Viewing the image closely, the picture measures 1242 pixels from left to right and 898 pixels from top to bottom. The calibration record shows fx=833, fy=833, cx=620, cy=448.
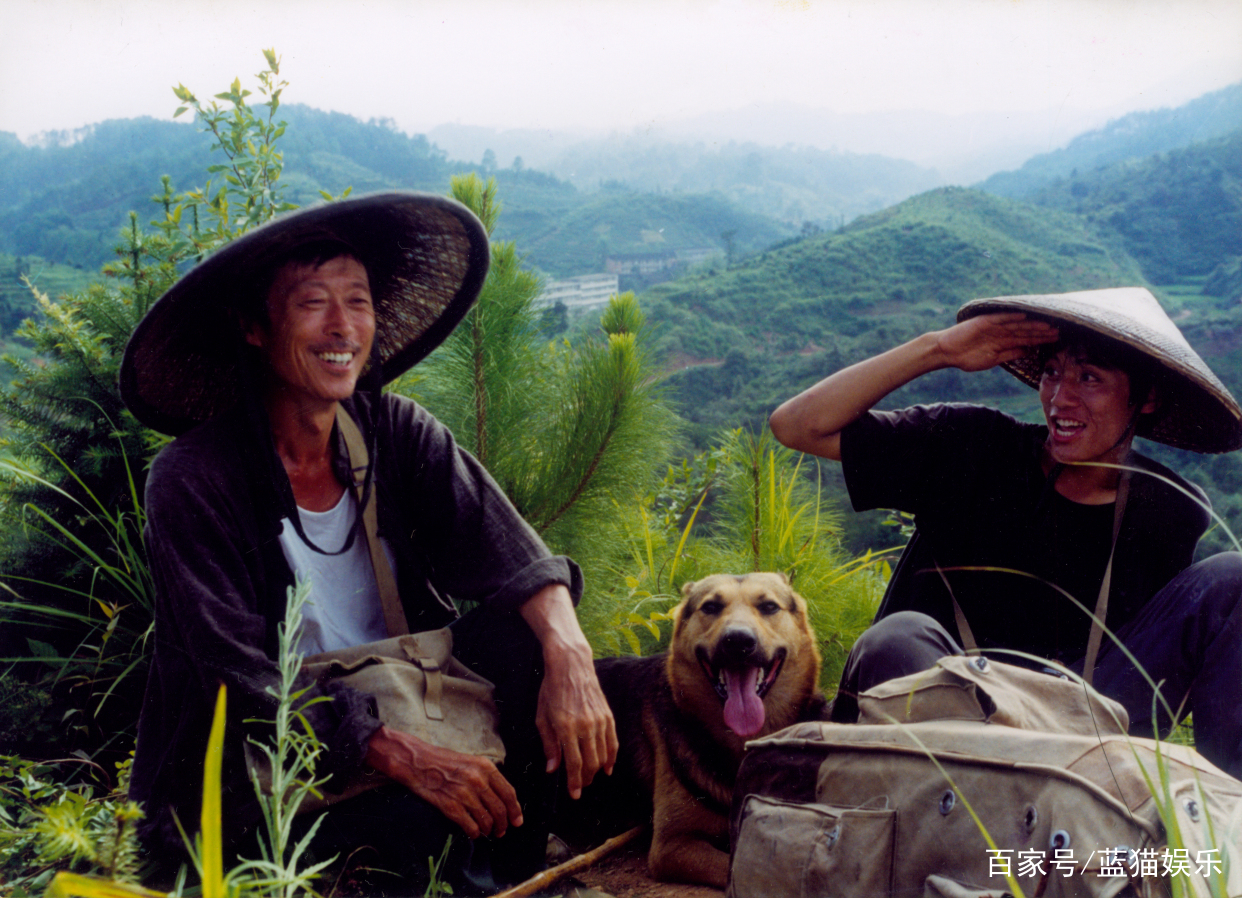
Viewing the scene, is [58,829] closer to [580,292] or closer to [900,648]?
[900,648]

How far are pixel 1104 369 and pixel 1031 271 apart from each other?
8724mm

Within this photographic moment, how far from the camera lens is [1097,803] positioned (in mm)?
1346

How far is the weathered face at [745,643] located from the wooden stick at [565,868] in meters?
0.55

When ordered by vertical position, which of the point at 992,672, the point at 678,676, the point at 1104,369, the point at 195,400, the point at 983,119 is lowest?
the point at 678,676

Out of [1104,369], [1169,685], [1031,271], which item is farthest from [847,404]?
[1031,271]

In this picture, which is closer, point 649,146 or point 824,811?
point 824,811

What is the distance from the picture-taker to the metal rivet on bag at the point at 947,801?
147cm

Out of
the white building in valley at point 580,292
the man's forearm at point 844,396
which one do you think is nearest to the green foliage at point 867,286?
the white building in valley at point 580,292

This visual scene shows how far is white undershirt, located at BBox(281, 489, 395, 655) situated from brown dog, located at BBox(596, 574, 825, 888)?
1038 mm

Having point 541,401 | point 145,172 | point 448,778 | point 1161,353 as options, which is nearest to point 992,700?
point 1161,353

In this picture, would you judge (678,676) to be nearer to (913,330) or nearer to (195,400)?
(195,400)

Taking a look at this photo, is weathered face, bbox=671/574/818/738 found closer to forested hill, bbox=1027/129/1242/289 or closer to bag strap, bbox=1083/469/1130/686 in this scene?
bag strap, bbox=1083/469/1130/686

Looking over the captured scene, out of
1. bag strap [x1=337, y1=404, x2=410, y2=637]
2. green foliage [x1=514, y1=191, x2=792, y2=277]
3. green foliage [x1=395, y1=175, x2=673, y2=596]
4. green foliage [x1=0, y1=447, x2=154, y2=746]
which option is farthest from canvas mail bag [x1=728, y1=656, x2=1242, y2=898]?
green foliage [x1=514, y1=191, x2=792, y2=277]

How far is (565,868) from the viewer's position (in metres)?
2.33
